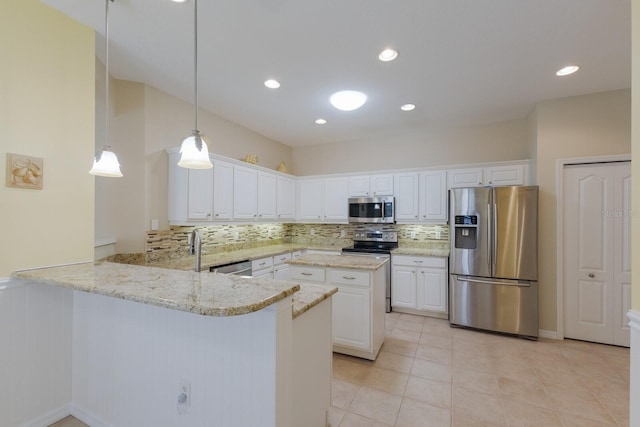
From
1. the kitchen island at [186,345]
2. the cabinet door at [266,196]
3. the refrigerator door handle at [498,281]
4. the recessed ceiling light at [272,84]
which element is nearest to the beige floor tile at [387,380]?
the kitchen island at [186,345]

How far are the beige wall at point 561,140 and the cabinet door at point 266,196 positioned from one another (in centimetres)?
374

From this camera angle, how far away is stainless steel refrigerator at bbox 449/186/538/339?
325 centimetres

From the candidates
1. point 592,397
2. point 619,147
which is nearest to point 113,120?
point 592,397

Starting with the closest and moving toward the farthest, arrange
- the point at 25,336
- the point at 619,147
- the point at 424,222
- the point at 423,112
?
the point at 25,336
the point at 619,147
the point at 423,112
the point at 424,222

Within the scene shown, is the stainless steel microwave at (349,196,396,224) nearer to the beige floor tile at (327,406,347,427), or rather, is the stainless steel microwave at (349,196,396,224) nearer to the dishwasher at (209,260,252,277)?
the dishwasher at (209,260,252,277)

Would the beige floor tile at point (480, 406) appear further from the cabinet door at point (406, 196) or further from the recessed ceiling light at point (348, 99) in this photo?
the recessed ceiling light at point (348, 99)

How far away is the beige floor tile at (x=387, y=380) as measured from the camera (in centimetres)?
226

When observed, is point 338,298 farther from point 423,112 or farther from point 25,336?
point 423,112

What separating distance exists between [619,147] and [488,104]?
1.47 meters

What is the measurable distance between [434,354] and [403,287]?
49.7 inches

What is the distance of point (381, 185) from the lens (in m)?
4.51

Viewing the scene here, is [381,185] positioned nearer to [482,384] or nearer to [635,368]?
[482,384]

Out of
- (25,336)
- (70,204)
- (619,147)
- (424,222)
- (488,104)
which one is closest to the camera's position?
(25,336)

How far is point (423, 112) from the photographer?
146 inches
